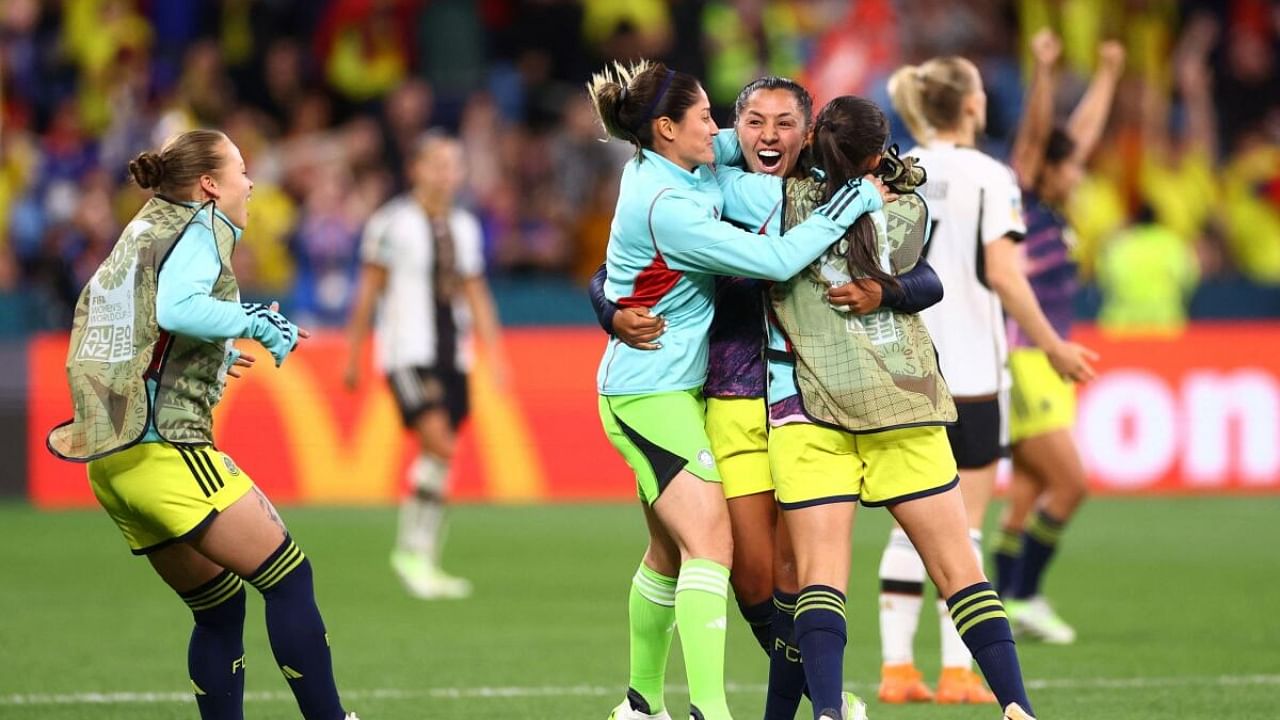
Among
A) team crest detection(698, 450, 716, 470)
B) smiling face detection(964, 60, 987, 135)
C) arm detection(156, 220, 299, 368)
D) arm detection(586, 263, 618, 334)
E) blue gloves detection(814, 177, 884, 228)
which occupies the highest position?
smiling face detection(964, 60, 987, 135)

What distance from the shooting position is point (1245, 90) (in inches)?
829

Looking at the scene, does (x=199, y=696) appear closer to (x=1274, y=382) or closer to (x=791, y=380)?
(x=791, y=380)

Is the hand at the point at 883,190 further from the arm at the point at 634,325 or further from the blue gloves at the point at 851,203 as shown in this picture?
the arm at the point at 634,325

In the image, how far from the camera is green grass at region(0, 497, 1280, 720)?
7.76m

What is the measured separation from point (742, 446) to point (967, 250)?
1894mm

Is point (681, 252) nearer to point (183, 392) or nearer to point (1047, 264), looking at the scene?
→ point (183, 392)

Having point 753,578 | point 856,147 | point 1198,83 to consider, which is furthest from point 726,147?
point 1198,83

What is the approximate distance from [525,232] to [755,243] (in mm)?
12886

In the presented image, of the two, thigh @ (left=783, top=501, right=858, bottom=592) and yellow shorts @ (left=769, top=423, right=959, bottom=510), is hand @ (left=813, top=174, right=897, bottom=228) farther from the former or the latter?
thigh @ (left=783, top=501, right=858, bottom=592)

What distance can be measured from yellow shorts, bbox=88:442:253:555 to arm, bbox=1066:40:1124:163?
16.1 ft

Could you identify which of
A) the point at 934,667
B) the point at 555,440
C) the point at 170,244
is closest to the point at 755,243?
the point at 170,244

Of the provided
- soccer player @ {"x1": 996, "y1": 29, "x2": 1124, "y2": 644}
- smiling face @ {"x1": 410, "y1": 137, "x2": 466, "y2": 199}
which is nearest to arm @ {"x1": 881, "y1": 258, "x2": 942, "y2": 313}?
soccer player @ {"x1": 996, "y1": 29, "x2": 1124, "y2": 644}

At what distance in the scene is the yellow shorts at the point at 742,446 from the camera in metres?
6.45

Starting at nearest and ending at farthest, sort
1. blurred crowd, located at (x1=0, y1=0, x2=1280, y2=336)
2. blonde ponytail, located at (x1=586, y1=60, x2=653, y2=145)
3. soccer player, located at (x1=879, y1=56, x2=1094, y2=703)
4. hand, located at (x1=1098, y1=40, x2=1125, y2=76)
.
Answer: blonde ponytail, located at (x1=586, y1=60, x2=653, y2=145), soccer player, located at (x1=879, y1=56, x2=1094, y2=703), hand, located at (x1=1098, y1=40, x2=1125, y2=76), blurred crowd, located at (x1=0, y1=0, x2=1280, y2=336)
